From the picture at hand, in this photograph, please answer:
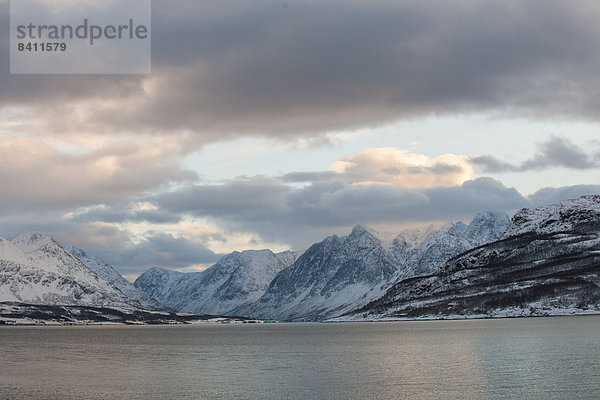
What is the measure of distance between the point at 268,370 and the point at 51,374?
46428 mm

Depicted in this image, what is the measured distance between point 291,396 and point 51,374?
214 ft

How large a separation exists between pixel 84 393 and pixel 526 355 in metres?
99.0

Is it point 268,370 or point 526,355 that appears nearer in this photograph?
point 268,370

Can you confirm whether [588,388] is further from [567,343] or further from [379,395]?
[567,343]

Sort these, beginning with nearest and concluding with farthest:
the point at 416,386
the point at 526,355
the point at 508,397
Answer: the point at 508,397, the point at 416,386, the point at 526,355

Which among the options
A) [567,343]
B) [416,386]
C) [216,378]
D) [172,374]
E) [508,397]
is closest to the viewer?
[508,397]

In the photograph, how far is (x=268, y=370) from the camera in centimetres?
14538

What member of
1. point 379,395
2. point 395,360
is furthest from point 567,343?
point 379,395

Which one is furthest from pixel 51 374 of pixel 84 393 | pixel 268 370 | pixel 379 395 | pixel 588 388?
pixel 588 388

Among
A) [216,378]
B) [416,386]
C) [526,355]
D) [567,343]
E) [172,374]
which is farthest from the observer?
[567,343]

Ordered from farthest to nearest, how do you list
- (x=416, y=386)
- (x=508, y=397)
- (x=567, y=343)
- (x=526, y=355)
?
(x=567, y=343), (x=526, y=355), (x=416, y=386), (x=508, y=397)

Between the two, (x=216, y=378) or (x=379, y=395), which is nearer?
(x=379, y=395)

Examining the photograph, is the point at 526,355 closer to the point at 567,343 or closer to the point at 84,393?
the point at 567,343

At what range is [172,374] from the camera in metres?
140
